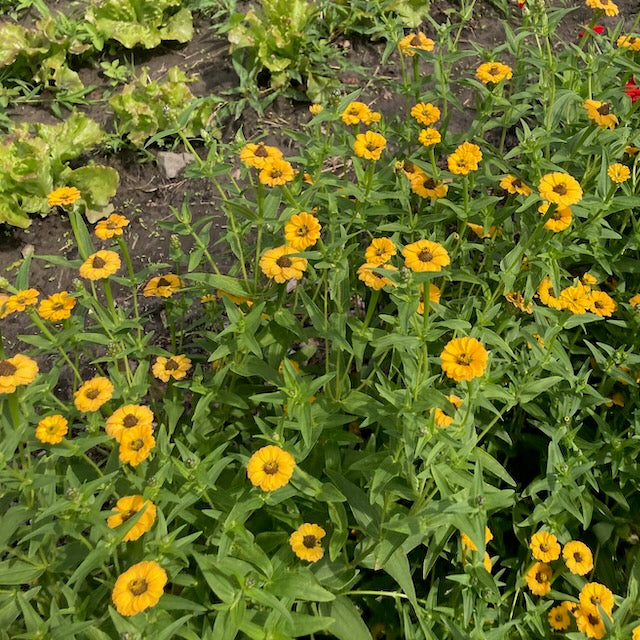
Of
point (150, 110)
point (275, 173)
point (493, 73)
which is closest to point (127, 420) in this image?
point (275, 173)

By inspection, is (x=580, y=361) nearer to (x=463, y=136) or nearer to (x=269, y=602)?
(x=463, y=136)

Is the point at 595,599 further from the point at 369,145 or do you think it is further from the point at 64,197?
the point at 64,197

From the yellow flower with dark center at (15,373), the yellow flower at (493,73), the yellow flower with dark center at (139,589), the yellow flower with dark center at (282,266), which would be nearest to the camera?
the yellow flower with dark center at (139,589)

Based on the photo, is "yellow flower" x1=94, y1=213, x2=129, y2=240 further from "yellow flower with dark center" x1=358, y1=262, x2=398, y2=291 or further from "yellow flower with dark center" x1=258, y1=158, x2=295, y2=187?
"yellow flower with dark center" x1=358, y1=262, x2=398, y2=291

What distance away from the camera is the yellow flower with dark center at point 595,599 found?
6.29ft

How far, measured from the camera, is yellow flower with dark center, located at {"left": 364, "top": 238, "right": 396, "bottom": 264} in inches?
78.7

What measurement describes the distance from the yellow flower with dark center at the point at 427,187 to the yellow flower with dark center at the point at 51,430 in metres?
1.56

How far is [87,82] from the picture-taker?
4.58 metres

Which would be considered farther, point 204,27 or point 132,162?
point 204,27

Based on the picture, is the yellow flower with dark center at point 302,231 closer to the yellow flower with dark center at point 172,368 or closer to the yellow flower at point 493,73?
the yellow flower with dark center at point 172,368

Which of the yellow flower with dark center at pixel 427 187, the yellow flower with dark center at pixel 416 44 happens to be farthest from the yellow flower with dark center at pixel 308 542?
the yellow flower with dark center at pixel 416 44

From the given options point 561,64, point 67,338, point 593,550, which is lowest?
point 593,550

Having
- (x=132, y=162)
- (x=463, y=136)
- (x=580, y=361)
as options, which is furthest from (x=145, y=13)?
(x=580, y=361)

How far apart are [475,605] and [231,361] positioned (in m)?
1.17
